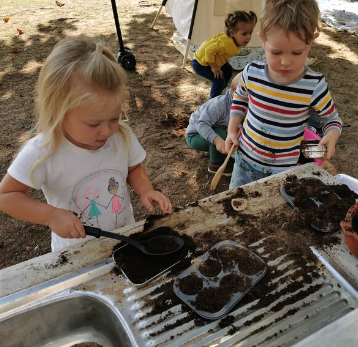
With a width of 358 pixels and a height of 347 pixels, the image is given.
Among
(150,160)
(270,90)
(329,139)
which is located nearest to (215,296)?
(329,139)

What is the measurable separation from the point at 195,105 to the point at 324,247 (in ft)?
8.62

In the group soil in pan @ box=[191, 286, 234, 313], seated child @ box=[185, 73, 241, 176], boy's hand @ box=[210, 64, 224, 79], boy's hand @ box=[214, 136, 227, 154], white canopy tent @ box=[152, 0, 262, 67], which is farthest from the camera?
white canopy tent @ box=[152, 0, 262, 67]

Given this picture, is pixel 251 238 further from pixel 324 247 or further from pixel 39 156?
pixel 39 156

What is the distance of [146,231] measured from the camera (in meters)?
1.04

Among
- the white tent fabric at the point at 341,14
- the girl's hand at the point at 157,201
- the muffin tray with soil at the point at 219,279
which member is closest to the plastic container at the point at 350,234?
the muffin tray with soil at the point at 219,279

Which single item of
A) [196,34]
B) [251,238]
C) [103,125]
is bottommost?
[196,34]

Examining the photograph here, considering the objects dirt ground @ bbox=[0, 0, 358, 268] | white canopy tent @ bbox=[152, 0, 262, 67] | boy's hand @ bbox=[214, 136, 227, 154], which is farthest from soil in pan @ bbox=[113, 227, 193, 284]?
white canopy tent @ bbox=[152, 0, 262, 67]

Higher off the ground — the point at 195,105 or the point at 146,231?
the point at 146,231

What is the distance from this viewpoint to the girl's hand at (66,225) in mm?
965

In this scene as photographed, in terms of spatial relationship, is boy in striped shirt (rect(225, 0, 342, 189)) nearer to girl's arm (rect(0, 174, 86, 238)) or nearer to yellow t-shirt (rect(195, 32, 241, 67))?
girl's arm (rect(0, 174, 86, 238))

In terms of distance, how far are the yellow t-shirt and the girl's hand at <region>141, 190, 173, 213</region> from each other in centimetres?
226

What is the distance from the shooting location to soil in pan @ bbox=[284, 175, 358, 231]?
1071 millimetres

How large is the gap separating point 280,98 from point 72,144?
0.89 metres

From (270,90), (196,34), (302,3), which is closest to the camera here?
(302,3)
